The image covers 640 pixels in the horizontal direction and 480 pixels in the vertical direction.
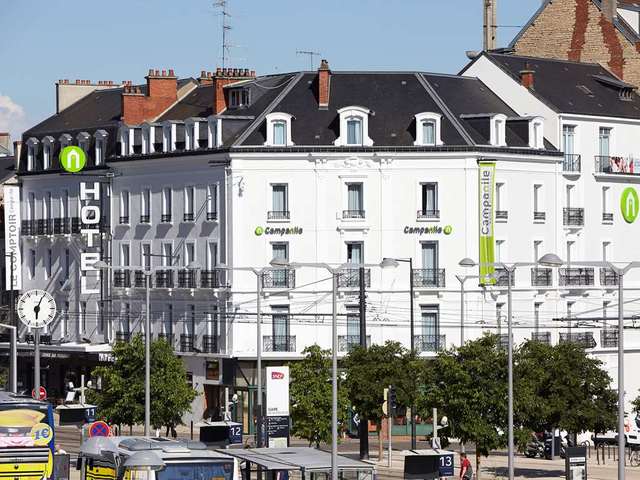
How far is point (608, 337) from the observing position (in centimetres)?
9281

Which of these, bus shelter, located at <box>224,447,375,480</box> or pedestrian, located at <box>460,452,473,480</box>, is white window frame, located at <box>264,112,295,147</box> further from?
bus shelter, located at <box>224,447,375,480</box>

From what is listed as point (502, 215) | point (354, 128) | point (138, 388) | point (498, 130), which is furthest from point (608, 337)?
point (138, 388)

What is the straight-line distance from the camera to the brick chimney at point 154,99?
318 ft

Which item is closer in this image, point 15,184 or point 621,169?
point 621,169

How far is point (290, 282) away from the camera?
86438 millimetres

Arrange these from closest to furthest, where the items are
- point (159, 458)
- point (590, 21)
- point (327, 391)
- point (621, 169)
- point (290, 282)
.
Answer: point (159, 458)
point (327, 391)
point (290, 282)
point (621, 169)
point (590, 21)

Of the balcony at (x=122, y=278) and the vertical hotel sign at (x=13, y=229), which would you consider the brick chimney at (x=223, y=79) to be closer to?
the balcony at (x=122, y=278)

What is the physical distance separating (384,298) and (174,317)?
10.8m

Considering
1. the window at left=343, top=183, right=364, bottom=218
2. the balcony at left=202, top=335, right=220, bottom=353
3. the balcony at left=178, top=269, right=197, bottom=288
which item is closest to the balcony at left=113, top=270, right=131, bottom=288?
the balcony at left=178, top=269, right=197, bottom=288

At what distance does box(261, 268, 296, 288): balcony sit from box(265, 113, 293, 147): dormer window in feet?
19.1

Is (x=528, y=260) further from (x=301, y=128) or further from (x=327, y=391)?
(x=327, y=391)

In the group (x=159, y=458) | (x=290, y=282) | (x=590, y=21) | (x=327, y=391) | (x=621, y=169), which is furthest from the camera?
(x=590, y=21)

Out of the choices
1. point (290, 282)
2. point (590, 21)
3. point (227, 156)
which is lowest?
point (290, 282)

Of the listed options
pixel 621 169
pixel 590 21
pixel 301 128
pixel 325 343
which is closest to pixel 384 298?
pixel 325 343
